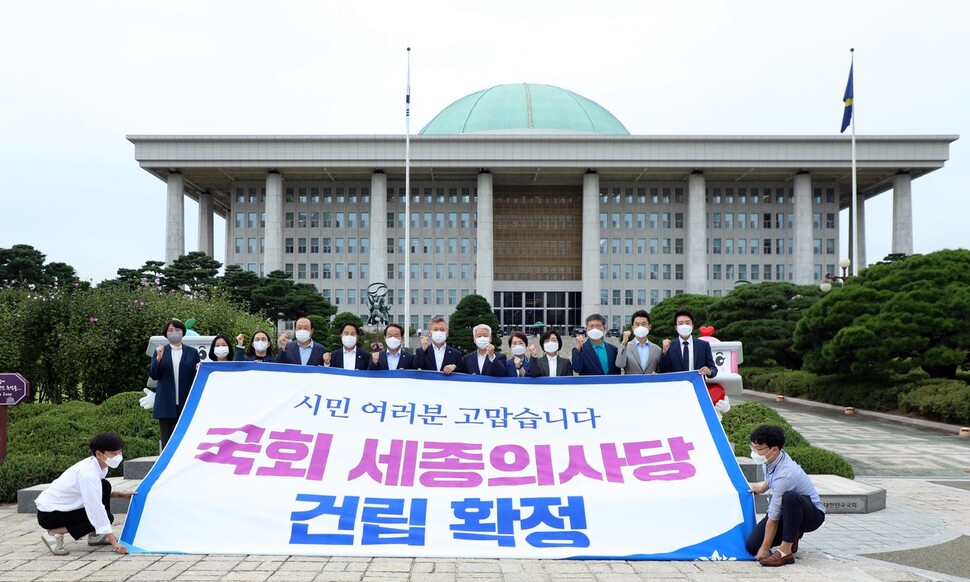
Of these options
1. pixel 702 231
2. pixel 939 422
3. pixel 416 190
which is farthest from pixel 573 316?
pixel 939 422

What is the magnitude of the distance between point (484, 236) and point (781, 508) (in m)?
64.6

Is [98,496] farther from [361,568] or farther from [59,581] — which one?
[361,568]

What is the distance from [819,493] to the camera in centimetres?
862

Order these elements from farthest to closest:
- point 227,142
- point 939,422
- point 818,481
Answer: point 227,142 → point 939,422 → point 818,481

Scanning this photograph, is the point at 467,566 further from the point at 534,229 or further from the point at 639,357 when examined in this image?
the point at 534,229

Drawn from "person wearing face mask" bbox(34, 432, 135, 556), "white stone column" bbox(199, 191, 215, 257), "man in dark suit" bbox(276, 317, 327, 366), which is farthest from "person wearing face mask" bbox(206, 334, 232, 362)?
"white stone column" bbox(199, 191, 215, 257)

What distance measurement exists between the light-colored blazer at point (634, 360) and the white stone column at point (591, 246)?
61519 millimetres

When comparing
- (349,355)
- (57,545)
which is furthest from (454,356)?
(57,545)

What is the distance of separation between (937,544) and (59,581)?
7.89 meters

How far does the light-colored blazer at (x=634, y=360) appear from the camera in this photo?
909 centimetres

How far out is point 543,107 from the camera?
77.9 m

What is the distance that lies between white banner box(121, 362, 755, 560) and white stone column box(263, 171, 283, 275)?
64.1 meters

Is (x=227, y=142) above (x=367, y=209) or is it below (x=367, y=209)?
above

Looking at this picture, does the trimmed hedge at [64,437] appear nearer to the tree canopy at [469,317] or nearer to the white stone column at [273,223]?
the tree canopy at [469,317]
